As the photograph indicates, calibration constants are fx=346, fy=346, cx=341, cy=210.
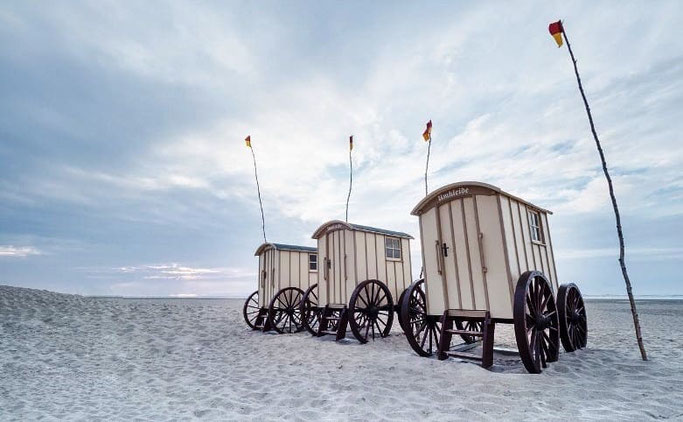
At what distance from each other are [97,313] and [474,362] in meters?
14.0

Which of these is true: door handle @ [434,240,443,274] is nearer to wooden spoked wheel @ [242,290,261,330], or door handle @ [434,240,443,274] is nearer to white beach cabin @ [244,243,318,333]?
white beach cabin @ [244,243,318,333]

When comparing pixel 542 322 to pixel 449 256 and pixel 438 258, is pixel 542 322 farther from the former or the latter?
pixel 438 258

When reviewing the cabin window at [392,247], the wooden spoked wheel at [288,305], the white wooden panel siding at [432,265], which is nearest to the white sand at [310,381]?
the white wooden panel siding at [432,265]

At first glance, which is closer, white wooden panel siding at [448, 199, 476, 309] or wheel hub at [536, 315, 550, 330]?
wheel hub at [536, 315, 550, 330]

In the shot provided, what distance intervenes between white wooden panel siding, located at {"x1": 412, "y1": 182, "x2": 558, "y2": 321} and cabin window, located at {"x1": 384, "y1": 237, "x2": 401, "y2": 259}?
3.69 metres

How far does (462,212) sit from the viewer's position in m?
7.25

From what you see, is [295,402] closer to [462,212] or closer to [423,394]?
[423,394]

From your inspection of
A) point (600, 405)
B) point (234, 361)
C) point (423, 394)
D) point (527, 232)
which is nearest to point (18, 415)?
point (234, 361)

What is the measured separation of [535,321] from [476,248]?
5.44 feet

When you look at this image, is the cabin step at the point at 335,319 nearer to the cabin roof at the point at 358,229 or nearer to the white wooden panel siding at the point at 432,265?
the cabin roof at the point at 358,229

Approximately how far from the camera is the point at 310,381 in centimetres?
575

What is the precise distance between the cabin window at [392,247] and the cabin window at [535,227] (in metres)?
4.74

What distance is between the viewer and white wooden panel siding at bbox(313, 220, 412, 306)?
35.0ft

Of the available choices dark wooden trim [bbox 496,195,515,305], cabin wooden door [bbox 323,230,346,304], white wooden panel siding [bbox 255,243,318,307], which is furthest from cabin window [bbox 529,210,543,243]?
white wooden panel siding [bbox 255,243,318,307]
